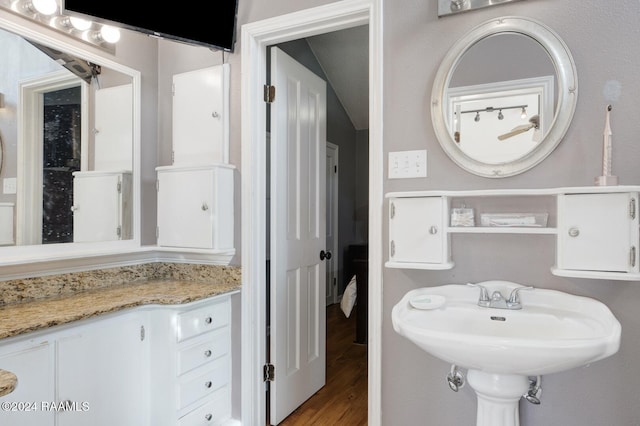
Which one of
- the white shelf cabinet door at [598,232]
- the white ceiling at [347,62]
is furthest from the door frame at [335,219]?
the white shelf cabinet door at [598,232]

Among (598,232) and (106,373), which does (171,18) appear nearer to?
(106,373)

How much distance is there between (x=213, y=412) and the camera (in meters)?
1.97

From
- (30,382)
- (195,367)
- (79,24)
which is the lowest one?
(195,367)

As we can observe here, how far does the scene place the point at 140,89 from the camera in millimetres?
2236

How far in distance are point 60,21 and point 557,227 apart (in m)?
2.36

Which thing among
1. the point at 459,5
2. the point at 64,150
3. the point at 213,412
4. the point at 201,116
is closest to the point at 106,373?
the point at 213,412

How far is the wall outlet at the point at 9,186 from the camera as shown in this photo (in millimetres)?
1623

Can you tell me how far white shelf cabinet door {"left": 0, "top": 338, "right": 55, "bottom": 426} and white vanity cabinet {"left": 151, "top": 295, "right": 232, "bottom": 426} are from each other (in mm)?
446

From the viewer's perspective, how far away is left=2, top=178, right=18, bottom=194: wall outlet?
5.32 ft

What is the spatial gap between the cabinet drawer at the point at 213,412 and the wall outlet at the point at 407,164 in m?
1.44

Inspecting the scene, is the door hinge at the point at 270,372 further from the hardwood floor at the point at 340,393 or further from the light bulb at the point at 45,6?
the light bulb at the point at 45,6

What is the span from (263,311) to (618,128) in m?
1.79

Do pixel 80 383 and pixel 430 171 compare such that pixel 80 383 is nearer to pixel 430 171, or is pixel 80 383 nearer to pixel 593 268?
pixel 430 171

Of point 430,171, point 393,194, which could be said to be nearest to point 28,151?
point 393,194
